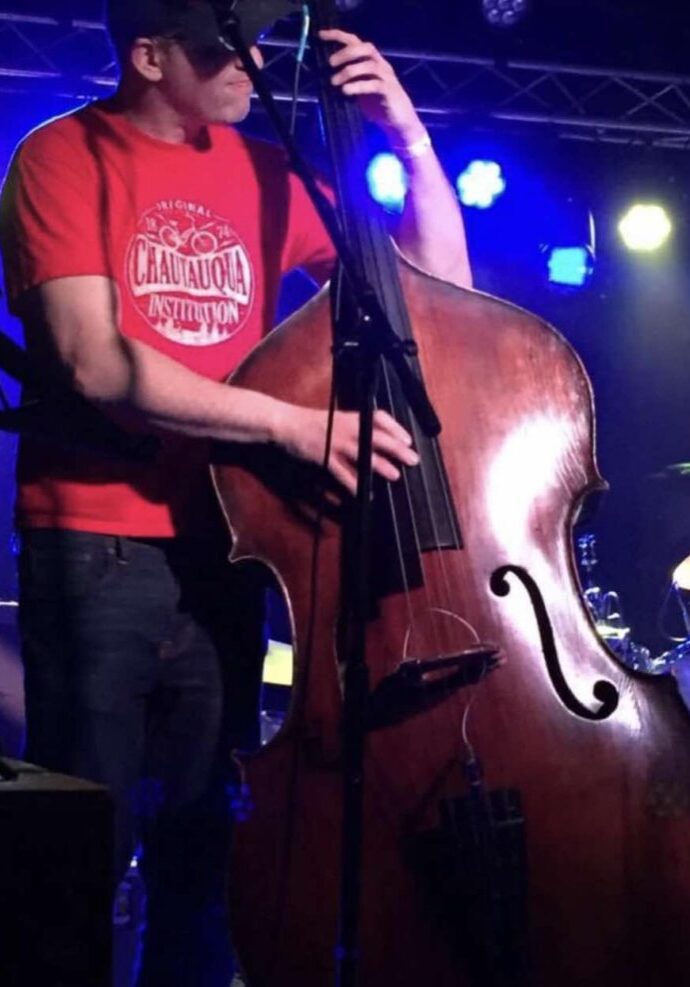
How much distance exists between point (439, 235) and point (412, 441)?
22.4 inches

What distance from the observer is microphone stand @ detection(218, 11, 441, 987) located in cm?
188

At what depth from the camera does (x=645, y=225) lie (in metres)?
6.94

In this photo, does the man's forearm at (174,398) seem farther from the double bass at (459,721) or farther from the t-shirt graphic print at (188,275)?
the t-shirt graphic print at (188,275)

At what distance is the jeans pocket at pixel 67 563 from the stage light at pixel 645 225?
520 centimetres

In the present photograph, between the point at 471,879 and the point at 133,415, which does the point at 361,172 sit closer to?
the point at 133,415

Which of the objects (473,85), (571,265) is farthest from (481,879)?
(571,265)

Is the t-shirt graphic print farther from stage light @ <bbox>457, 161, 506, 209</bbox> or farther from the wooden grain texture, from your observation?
stage light @ <bbox>457, 161, 506, 209</bbox>

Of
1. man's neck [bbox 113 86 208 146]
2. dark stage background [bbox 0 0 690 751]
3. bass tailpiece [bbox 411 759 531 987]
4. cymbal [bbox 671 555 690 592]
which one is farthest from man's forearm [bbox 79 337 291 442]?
cymbal [bbox 671 555 690 592]

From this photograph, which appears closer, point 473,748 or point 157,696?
point 473,748

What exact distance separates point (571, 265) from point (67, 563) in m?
4.98

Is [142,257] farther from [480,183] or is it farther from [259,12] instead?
[480,183]

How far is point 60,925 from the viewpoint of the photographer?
1638 millimetres

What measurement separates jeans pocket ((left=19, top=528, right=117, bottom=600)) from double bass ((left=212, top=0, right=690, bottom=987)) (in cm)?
26

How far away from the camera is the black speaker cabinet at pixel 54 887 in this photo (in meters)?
1.62
